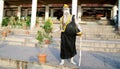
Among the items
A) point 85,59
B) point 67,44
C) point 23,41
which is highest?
point 67,44

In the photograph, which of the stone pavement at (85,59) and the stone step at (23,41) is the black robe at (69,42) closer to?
the stone pavement at (85,59)

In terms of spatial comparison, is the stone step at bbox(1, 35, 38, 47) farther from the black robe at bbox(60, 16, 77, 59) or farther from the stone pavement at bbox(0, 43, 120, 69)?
the black robe at bbox(60, 16, 77, 59)

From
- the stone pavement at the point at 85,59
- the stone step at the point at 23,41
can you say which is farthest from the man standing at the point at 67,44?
the stone step at the point at 23,41

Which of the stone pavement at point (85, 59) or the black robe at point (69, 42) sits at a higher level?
the black robe at point (69, 42)

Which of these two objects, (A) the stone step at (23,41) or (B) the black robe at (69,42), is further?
(A) the stone step at (23,41)

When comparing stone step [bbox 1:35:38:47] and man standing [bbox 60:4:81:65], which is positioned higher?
man standing [bbox 60:4:81:65]

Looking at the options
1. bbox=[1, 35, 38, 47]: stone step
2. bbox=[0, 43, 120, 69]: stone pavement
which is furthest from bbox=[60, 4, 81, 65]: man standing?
bbox=[1, 35, 38, 47]: stone step

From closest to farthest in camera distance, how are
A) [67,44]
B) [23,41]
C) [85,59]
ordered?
[67,44]
[85,59]
[23,41]

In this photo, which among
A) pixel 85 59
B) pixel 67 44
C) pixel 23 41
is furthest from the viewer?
pixel 23 41

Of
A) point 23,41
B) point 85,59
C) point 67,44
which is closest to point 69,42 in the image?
point 67,44

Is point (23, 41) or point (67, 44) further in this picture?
point (23, 41)

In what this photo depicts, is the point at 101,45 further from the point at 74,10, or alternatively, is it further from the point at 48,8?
the point at 48,8

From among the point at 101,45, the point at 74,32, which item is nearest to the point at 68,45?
the point at 74,32

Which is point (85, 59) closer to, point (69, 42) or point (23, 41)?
point (69, 42)
